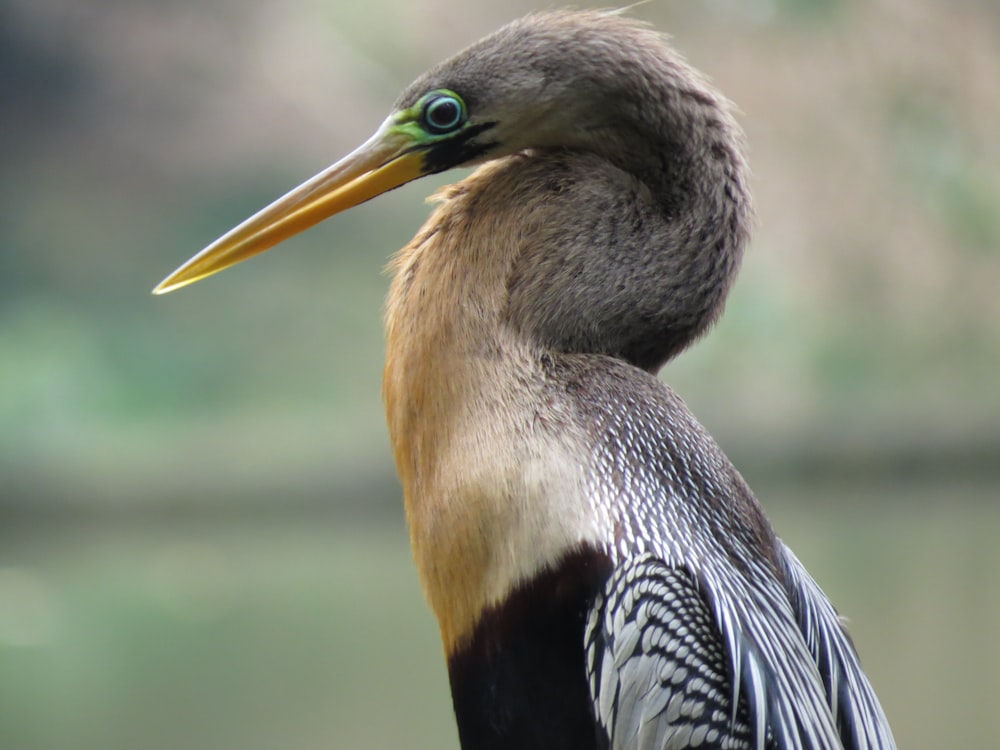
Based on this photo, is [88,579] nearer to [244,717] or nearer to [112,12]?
[244,717]

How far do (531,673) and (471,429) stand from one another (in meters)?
0.27

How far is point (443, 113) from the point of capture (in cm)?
139

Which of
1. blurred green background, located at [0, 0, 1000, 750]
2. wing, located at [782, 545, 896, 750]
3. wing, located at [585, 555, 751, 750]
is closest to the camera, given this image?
wing, located at [585, 555, 751, 750]

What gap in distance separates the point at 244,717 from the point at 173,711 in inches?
9.9

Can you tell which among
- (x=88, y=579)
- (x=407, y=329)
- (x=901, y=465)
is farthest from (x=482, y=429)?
(x=901, y=465)

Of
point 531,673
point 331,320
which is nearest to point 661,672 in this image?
point 531,673

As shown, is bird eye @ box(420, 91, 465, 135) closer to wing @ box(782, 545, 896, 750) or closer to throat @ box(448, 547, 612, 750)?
throat @ box(448, 547, 612, 750)

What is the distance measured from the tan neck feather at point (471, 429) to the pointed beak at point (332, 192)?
0.08 m

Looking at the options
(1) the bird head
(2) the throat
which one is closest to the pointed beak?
(1) the bird head

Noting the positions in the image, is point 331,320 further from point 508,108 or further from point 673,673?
point 673,673

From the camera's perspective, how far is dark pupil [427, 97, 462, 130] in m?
1.39

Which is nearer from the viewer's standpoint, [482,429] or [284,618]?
[482,429]

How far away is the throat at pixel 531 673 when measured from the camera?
130cm

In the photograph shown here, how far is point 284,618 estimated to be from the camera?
4.95 metres
